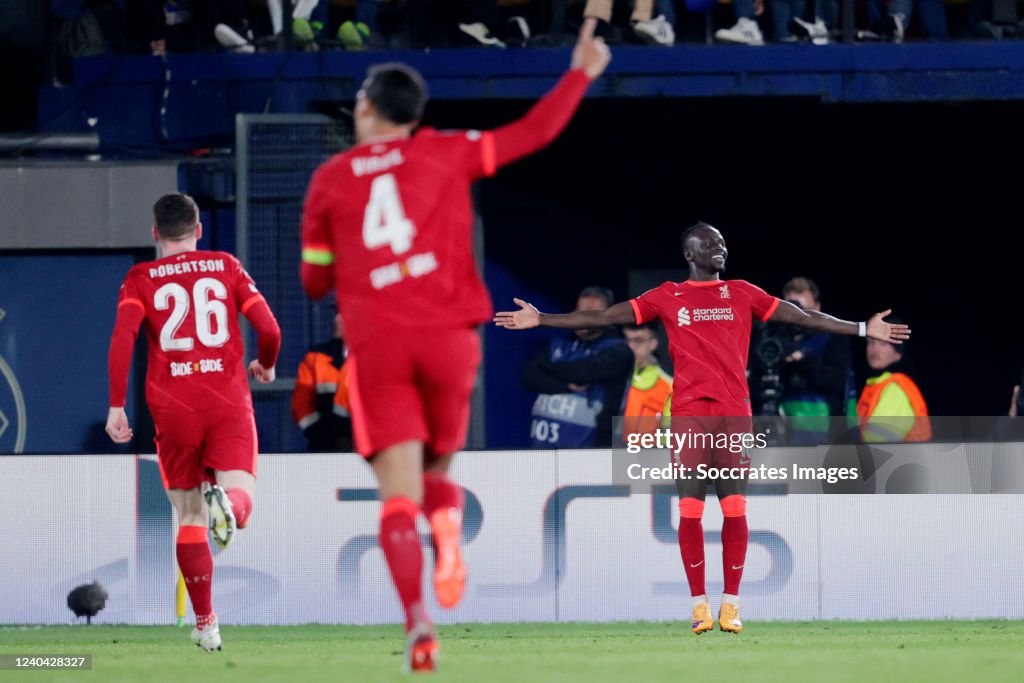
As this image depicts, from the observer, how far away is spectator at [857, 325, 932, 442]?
38.5ft

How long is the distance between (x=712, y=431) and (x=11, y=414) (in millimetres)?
7979

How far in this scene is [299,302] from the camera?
1434 centimetres

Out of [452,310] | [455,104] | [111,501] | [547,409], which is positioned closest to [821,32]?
[455,104]

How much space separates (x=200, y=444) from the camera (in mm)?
7797

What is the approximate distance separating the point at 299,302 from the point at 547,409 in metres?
2.66

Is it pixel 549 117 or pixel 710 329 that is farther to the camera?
pixel 710 329

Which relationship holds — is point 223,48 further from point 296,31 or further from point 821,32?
point 821,32

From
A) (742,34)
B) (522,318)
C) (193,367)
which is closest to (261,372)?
(193,367)

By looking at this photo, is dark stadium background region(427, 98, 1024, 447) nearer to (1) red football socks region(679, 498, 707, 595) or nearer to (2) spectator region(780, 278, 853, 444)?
(2) spectator region(780, 278, 853, 444)

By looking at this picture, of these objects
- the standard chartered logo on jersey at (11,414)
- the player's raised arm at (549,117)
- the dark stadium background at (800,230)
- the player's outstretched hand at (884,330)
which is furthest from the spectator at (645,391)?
the player's raised arm at (549,117)

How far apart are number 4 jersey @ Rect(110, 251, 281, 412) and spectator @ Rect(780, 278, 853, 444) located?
5253 millimetres

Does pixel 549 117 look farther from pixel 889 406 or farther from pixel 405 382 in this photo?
pixel 889 406

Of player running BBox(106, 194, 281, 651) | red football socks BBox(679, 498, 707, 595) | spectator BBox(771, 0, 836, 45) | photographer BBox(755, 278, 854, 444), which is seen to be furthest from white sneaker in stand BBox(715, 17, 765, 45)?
player running BBox(106, 194, 281, 651)

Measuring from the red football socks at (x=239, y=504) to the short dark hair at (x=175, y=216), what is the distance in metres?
1.16
